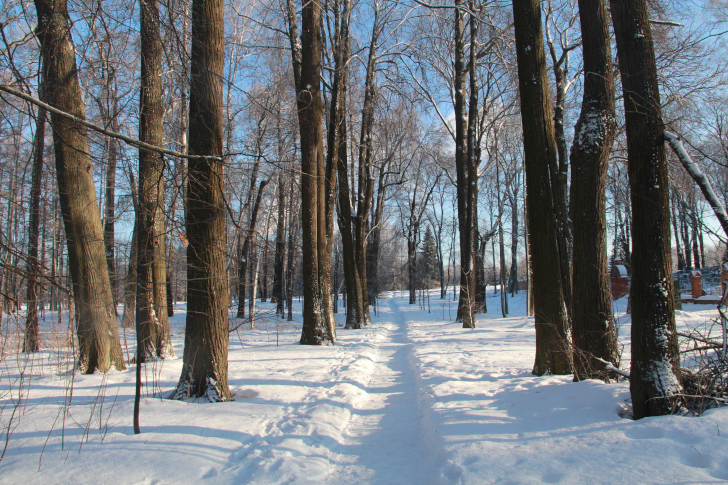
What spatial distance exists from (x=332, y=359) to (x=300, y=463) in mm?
4942

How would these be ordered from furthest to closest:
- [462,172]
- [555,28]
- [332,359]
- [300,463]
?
[462,172], [555,28], [332,359], [300,463]

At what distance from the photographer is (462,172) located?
1514cm

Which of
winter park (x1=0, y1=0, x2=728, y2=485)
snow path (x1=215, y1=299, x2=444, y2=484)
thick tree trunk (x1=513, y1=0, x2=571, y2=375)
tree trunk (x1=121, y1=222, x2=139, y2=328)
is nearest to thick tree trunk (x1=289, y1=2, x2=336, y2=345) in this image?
winter park (x1=0, y1=0, x2=728, y2=485)

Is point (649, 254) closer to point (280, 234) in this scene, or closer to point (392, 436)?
point (392, 436)

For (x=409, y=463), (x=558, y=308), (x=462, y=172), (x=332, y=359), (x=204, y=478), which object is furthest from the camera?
(x=462, y=172)

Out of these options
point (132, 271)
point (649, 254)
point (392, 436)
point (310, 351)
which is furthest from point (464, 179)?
point (132, 271)

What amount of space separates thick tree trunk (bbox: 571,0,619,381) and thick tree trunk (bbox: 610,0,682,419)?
97 centimetres

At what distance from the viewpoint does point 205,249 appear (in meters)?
4.88

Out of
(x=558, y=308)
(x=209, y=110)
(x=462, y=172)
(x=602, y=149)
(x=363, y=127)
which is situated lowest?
(x=558, y=308)

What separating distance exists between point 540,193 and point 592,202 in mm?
1071

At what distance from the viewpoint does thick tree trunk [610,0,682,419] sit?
3.56 m

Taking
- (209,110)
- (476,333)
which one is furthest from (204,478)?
(476,333)

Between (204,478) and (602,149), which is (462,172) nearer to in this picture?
(602,149)

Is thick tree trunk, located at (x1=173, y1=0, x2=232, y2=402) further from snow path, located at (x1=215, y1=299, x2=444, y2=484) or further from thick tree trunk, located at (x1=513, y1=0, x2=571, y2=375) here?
thick tree trunk, located at (x1=513, y1=0, x2=571, y2=375)
